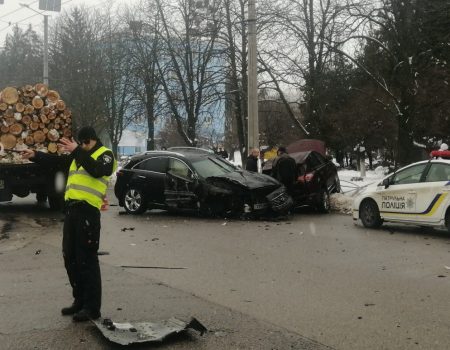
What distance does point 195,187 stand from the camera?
13367mm

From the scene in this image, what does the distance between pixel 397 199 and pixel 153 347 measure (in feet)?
25.5

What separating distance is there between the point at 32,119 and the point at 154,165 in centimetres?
308

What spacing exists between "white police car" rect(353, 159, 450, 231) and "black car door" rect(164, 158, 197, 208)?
376 cm

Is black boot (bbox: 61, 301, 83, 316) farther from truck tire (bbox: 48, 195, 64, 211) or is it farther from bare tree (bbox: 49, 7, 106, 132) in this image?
bare tree (bbox: 49, 7, 106, 132)

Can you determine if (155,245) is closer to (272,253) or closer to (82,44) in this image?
(272,253)

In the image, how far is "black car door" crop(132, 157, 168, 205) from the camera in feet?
46.1

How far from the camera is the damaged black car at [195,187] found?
42.8 ft

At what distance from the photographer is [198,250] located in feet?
30.8

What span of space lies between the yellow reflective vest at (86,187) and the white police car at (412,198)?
7050mm

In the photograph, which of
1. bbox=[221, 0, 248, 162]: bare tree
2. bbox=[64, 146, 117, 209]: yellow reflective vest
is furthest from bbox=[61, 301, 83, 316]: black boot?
bbox=[221, 0, 248, 162]: bare tree

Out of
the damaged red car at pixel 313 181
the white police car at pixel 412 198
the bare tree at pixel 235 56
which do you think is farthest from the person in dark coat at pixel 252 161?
the bare tree at pixel 235 56

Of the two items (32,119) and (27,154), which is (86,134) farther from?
(32,119)

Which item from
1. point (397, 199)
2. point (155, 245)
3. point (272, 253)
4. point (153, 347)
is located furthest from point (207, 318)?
point (397, 199)

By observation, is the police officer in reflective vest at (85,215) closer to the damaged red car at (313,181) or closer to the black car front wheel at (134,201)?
the black car front wheel at (134,201)
